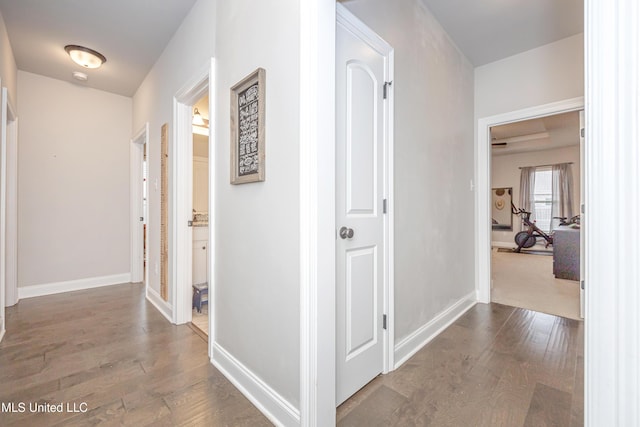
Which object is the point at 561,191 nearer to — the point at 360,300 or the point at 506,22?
the point at 506,22

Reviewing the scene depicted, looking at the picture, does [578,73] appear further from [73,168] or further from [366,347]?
[73,168]

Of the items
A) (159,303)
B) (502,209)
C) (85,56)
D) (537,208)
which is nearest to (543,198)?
(537,208)

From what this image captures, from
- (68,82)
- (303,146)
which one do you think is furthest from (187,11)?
(68,82)

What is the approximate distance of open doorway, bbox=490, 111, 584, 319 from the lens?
417 cm

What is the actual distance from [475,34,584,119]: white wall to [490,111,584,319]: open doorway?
1.43 m

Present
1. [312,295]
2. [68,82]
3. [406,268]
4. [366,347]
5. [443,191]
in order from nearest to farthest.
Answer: [312,295] < [366,347] < [406,268] < [443,191] < [68,82]

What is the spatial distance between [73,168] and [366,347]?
14.2 feet

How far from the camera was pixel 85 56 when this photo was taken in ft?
9.71

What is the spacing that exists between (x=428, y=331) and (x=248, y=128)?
2049mm

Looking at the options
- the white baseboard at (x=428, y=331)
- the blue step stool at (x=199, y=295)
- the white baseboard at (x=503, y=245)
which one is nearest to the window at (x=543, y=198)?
the white baseboard at (x=503, y=245)

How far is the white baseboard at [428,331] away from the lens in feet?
6.48

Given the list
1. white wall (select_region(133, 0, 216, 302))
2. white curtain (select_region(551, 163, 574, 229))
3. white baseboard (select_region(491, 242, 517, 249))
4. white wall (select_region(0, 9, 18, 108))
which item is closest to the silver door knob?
white wall (select_region(133, 0, 216, 302))

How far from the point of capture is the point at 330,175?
1.33 metres

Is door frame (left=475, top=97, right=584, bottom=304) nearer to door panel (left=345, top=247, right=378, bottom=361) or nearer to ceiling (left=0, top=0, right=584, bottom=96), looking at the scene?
ceiling (left=0, top=0, right=584, bottom=96)
